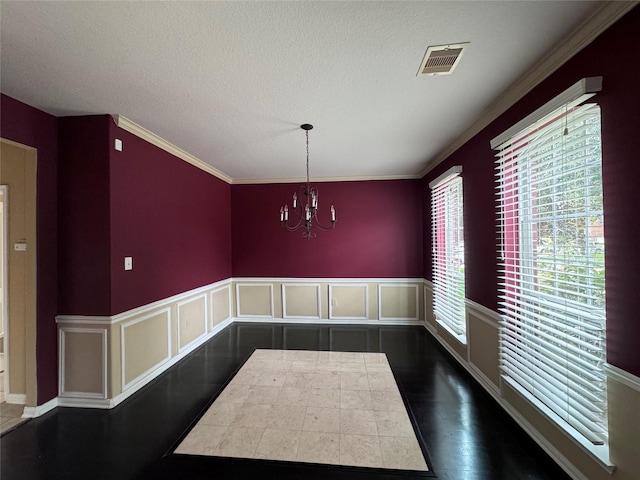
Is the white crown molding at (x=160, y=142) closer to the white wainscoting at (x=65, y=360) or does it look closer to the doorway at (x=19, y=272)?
the doorway at (x=19, y=272)

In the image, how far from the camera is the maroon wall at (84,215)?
2.46 m

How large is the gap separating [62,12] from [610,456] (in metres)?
3.57

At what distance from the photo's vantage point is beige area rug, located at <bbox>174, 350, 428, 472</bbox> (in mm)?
1879

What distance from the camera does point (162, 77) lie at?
74.7 inches

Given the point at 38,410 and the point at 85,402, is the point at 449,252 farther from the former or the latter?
the point at 38,410

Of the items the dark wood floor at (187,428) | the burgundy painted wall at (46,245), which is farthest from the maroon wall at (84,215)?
the dark wood floor at (187,428)

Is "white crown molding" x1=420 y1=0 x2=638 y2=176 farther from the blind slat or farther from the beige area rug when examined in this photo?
the beige area rug

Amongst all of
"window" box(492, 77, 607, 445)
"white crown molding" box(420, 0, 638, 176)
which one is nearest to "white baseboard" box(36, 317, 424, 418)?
"window" box(492, 77, 607, 445)

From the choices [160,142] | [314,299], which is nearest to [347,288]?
[314,299]

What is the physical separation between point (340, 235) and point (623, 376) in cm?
393

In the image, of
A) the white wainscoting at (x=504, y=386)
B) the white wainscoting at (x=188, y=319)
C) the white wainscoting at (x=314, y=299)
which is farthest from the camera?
the white wainscoting at (x=314, y=299)

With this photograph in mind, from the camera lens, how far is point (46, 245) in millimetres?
2398

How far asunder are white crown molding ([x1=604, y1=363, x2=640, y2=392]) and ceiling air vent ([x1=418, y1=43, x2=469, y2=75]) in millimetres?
1911

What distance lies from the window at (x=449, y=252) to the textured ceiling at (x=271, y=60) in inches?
34.5
